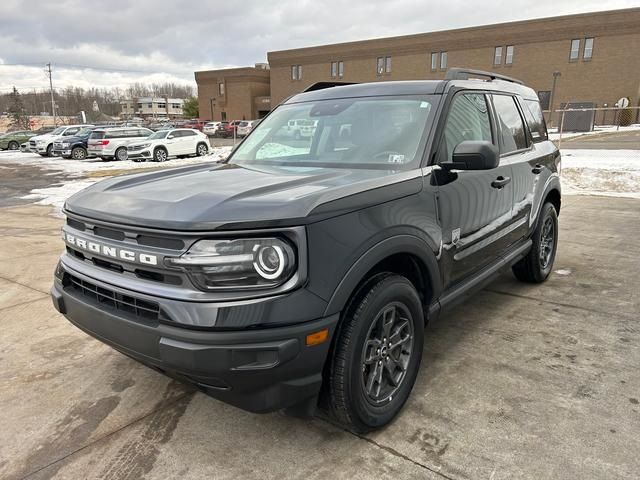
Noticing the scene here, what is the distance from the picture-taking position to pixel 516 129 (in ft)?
13.9

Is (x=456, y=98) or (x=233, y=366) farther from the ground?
(x=456, y=98)

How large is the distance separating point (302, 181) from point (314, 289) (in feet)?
2.34

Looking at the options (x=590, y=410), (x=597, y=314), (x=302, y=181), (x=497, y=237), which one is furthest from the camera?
(x=597, y=314)

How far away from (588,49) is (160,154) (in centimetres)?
4476

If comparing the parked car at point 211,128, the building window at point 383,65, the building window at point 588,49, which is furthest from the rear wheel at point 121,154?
the building window at point 588,49

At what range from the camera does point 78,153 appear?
2559 cm

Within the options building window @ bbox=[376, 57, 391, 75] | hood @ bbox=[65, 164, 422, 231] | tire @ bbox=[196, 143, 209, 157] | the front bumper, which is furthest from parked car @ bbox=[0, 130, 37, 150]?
the front bumper

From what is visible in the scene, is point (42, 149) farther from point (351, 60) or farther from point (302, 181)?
point (351, 60)

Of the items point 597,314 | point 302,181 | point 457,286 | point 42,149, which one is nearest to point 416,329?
point 457,286

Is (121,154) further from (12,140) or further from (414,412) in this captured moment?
(414,412)

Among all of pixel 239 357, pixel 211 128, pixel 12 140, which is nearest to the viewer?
pixel 239 357

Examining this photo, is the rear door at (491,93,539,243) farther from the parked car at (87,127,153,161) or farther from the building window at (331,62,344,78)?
the building window at (331,62,344,78)

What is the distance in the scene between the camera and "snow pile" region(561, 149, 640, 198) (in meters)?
11.5

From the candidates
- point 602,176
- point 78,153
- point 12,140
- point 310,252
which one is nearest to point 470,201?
point 310,252
